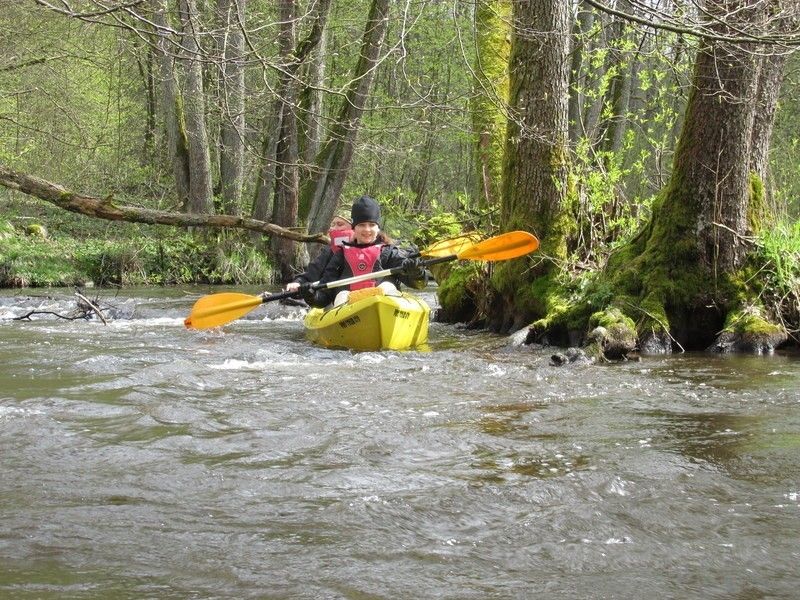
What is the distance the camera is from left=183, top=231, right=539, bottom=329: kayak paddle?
808 centimetres

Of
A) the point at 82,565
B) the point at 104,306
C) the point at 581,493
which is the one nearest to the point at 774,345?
the point at 581,493

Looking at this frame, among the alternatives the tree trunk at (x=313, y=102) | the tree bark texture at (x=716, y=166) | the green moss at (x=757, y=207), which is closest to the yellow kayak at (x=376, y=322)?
Result: the tree bark texture at (x=716, y=166)

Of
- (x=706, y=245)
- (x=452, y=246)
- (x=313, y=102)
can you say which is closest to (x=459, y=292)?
(x=452, y=246)

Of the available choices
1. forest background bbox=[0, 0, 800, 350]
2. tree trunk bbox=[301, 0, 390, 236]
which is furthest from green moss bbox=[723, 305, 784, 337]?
tree trunk bbox=[301, 0, 390, 236]

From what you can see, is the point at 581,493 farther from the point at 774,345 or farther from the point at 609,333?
the point at 774,345

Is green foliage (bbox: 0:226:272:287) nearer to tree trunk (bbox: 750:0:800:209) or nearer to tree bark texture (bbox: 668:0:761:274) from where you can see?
tree bark texture (bbox: 668:0:761:274)

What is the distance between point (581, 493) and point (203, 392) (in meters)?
2.99

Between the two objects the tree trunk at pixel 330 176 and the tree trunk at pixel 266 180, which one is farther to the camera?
the tree trunk at pixel 266 180

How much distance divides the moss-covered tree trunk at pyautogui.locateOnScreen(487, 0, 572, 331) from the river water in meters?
Result: 2.19

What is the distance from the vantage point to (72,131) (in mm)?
15672

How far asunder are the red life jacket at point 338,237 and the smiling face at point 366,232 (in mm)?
131

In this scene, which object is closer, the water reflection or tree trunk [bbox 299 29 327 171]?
the water reflection

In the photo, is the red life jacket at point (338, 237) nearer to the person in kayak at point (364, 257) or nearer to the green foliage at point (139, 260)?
the person in kayak at point (364, 257)

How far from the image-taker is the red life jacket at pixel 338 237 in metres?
8.75
